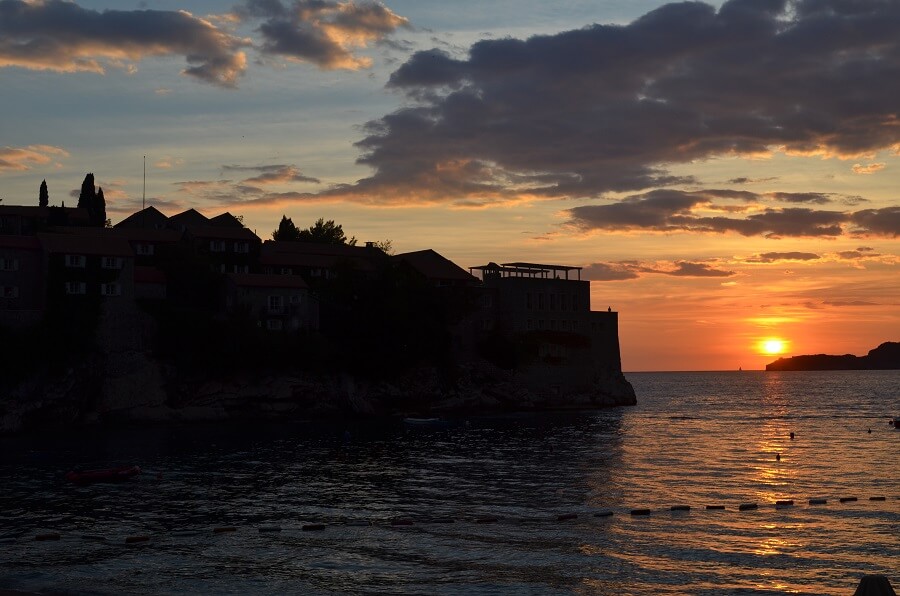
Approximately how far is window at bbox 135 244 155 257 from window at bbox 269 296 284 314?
60.6 ft

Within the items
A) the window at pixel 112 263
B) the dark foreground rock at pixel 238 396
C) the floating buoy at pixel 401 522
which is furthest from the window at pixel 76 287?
the floating buoy at pixel 401 522

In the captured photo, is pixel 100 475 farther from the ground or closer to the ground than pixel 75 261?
closer to the ground

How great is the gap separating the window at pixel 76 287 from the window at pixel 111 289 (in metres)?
2.15

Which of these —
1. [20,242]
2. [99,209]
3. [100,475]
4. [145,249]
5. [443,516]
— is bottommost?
[443,516]

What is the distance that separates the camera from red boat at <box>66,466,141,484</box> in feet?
226

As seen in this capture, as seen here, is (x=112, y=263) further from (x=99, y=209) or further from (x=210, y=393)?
(x=99, y=209)

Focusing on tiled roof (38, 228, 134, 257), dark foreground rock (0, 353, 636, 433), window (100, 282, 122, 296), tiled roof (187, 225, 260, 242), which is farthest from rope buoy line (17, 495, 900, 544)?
tiled roof (187, 225, 260, 242)

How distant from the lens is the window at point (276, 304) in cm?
12738

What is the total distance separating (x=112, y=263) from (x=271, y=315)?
22.0m

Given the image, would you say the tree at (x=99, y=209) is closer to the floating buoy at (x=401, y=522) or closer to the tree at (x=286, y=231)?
the tree at (x=286, y=231)

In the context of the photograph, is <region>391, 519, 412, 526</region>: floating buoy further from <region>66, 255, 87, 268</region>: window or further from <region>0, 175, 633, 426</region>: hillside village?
<region>66, 255, 87, 268</region>: window

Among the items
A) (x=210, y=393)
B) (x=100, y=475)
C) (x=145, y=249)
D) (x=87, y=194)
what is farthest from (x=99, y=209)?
(x=100, y=475)

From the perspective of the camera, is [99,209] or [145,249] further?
[99,209]

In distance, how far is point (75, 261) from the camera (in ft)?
370
